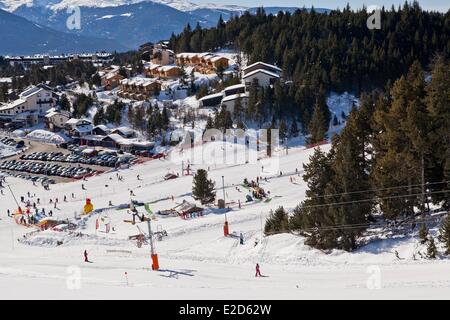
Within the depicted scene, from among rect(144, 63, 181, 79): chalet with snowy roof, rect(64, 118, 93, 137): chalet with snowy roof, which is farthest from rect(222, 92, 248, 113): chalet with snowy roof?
rect(144, 63, 181, 79): chalet with snowy roof

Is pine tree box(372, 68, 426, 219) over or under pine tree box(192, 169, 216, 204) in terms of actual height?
over

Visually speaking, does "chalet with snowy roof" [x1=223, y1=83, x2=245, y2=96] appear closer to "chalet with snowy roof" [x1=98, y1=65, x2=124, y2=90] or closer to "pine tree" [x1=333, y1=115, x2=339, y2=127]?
"pine tree" [x1=333, y1=115, x2=339, y2=127]

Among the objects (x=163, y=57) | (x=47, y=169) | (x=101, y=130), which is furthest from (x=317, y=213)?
(x=163, y=57)

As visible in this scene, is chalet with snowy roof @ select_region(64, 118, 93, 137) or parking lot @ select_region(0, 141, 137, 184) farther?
chalet with snowy roof @ select_region(64, 118, 93, 137)

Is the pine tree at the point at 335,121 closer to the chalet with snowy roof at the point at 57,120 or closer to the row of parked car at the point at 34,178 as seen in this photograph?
the row of parked car at the point at 34,178

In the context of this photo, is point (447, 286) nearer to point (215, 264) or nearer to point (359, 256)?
point (359, 256)

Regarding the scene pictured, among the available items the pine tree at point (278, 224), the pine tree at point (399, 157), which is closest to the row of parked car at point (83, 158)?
the pine tree at point (278, 224)

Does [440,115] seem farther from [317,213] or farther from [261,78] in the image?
[261,78]
